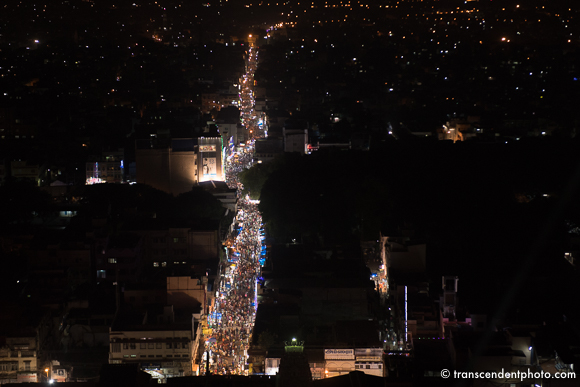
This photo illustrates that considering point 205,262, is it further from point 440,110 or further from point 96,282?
point 440,110

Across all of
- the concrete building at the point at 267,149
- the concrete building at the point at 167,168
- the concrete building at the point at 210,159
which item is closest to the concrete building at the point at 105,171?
the concrete building at the point at 167,168

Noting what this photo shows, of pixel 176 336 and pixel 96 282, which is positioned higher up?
pixel 96 282

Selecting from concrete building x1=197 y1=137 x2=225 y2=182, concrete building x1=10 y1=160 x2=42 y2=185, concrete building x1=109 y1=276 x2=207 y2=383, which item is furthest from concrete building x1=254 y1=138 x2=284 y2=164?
concrete building x1=109 y1=276 x2=207 y2=383

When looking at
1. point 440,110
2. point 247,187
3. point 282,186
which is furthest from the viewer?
point 440,110

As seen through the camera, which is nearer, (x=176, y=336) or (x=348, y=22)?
(x=176, y=336)

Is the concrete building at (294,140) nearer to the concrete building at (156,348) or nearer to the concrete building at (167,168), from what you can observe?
the concrete building at (167,168)

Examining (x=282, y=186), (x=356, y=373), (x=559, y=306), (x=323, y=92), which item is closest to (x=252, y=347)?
(x=356, y=373)

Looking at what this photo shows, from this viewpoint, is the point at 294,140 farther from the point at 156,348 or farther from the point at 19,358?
the point at 19,358

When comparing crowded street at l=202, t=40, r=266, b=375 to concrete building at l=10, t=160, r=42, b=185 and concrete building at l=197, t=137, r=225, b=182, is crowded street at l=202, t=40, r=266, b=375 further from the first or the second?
concrete building at l=10, t=160, r=42, b=185
